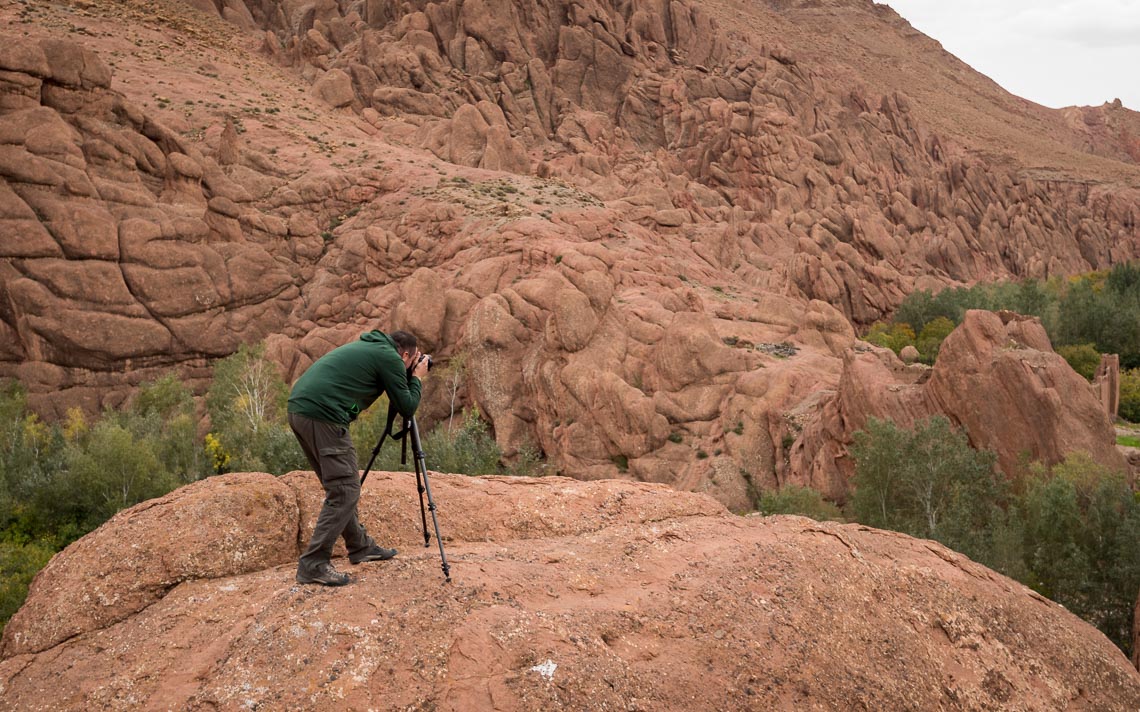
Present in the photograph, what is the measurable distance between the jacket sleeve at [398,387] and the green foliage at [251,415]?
2170cm

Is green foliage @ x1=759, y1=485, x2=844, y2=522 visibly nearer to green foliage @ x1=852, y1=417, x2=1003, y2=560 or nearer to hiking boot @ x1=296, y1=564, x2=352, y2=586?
green foliage @ x1=852, y1=417, x2=1003, y2=560

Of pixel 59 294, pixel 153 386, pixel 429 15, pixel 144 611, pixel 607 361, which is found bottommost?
pixel 153 386

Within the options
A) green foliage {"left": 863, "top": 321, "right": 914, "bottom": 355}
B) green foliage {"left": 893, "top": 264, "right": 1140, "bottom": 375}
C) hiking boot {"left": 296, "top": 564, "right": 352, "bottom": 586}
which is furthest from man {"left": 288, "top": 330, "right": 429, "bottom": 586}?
green foliage {"left": 863, "top": 321, "right": 914, "bottom": 355}

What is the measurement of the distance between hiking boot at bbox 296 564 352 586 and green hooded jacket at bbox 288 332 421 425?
A: 124cm

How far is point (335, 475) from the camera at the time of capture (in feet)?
21.9

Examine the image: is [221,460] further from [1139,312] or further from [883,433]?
[1139,312]

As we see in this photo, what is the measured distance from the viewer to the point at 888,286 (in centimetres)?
6562

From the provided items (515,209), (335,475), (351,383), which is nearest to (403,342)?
(351,383)

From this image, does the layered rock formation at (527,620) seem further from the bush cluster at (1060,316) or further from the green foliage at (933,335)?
the green foliage at (933,335)

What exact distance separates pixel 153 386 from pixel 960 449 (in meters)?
35.4

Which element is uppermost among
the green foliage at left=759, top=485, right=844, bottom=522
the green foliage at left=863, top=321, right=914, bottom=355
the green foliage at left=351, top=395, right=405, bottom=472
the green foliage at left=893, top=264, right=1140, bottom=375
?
the green foliage at left=893, top=264, right=1140, bottom=375

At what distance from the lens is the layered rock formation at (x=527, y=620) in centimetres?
554

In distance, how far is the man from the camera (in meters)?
6.65

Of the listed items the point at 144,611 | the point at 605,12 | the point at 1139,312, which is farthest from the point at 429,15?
the point at 144,611
